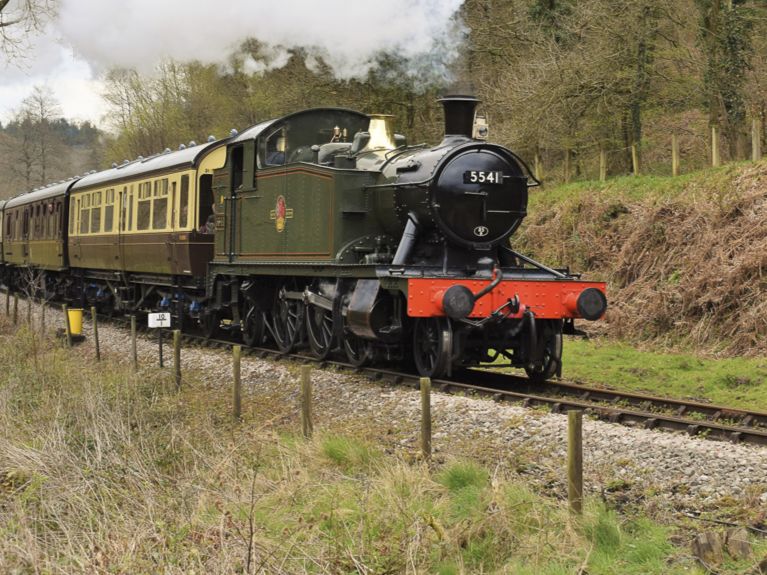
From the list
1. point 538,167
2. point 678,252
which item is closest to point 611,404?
point 678,252

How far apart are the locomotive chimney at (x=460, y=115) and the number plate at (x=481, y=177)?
74 cm

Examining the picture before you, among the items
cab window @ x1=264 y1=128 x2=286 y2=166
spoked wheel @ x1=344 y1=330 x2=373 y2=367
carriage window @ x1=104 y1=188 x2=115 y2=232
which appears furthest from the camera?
carriage window @ x1=104 y1=188 x2=115 y2=232

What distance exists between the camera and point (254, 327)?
14.7 meters

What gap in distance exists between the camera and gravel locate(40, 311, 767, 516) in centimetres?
629

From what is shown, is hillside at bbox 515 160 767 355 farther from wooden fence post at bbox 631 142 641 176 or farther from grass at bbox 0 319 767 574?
grass at bbox 0 319 767 574

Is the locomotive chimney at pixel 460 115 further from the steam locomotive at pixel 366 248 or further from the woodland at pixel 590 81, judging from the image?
the woodland at pixel 590 81

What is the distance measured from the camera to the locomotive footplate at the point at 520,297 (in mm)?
→ 10117

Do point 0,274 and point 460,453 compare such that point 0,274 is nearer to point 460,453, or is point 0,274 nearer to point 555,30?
point 555,30

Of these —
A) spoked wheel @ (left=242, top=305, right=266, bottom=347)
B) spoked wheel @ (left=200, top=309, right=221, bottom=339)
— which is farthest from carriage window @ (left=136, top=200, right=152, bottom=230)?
spoked wheel @ (left=242, top=305, right=266, bottom=347)

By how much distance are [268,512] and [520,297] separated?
5.35 metres

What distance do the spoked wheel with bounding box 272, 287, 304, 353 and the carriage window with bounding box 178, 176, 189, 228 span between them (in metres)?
3.30

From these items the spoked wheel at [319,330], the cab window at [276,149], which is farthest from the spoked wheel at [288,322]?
the cab window at [276,149]

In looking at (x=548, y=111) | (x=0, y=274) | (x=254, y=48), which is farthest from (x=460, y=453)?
(x=0, y=274)

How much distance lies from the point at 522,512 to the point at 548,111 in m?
18.3
